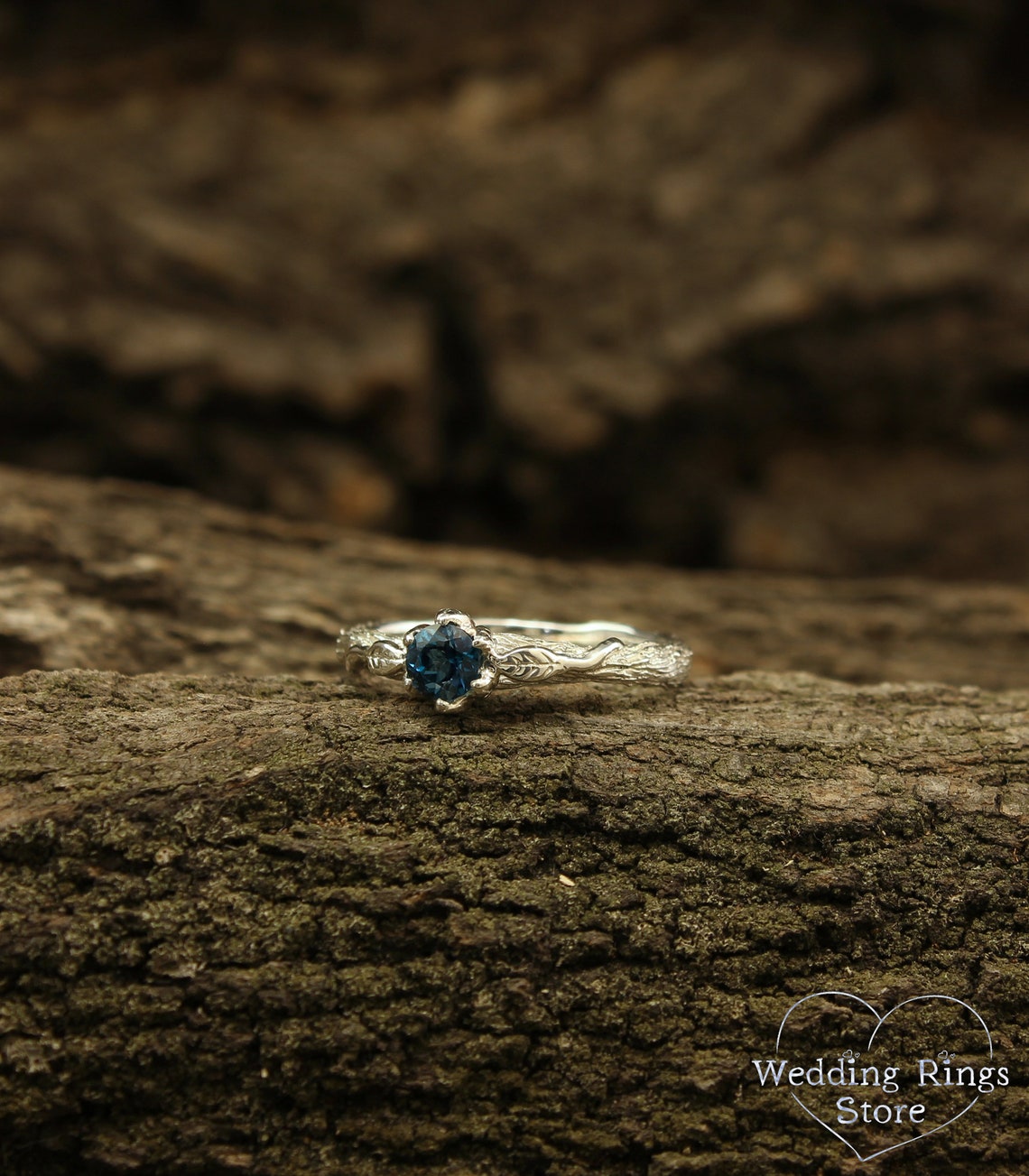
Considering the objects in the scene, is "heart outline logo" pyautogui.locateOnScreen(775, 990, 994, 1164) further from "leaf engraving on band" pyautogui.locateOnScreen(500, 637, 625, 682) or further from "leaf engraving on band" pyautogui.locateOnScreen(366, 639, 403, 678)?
"leaf engraving on band" pyautogui.locateOnScreen(366, 639, 403, 678)

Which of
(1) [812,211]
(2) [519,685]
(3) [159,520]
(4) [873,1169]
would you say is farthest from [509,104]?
(4) [873,1169]

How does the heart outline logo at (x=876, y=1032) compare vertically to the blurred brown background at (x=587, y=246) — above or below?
below

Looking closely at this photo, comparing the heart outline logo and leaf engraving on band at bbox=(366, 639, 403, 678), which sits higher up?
leaf engraving on band at bbox=(366, 639, 403, 678)

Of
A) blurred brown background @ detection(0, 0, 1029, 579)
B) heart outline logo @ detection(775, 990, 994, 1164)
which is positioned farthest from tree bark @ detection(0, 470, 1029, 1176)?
blurred brown background @ detection(0, 0, 1029, 579)

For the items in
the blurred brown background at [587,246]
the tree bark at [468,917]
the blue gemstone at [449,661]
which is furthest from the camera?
the blurred brown background at [587,246]

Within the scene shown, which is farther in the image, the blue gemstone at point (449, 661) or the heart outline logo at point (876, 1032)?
the blue gemstone at point (449, 661)

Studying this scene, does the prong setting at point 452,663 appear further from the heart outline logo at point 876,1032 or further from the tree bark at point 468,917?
the heart outline logo at point 876,1032

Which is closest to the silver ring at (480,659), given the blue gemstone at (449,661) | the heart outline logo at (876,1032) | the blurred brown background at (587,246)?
the blue gemstone at (449,661)
